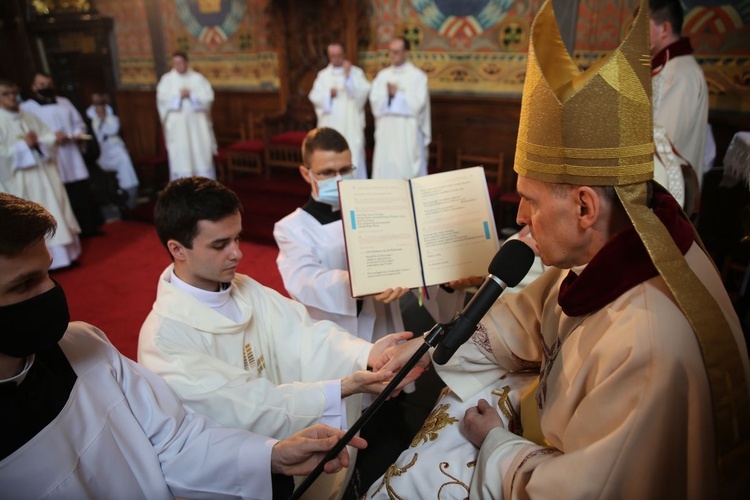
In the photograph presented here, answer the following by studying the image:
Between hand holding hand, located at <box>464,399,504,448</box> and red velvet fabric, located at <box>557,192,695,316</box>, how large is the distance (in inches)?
17.7

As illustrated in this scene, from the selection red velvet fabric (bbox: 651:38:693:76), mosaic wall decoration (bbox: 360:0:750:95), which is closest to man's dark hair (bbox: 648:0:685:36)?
red velvet fabric (bbox: 651:38:693:76)

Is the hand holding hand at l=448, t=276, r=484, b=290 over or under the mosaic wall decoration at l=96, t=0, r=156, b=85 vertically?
under

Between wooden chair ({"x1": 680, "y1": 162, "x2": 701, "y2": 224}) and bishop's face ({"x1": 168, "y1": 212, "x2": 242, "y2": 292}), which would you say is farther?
wooden chair ({"x1": 680, "y1": 162, "x2": 701, "y2": 224})

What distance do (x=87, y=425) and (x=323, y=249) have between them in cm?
178

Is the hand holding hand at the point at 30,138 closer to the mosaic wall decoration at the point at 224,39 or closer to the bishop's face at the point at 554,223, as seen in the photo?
the mosaic wall decoration at the point at 224,39

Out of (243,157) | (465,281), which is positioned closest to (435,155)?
(243,157)

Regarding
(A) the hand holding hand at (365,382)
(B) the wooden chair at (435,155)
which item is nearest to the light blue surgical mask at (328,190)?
(A) the hand holding hand at (365,382)

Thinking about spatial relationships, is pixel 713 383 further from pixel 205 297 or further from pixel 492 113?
pixel 492 113

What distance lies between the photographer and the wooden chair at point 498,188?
6.98m

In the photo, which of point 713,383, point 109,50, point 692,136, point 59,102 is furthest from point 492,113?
point 109,50

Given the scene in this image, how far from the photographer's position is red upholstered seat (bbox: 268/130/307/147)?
8.46m

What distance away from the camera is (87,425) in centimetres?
145

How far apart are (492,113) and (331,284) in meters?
6.08

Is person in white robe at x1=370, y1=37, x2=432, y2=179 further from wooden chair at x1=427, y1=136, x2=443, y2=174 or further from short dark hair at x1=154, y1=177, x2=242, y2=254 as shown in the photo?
short dark hair at x1=154, y1=177, x2=242, y2=254
